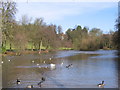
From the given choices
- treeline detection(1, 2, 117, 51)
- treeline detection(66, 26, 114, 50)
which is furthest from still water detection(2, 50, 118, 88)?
treeline detection(66, 26, 114, 50)

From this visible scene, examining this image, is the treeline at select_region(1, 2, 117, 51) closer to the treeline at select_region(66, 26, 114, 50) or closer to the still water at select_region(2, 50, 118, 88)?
the treeline at select_region(66, 26, 114, 50)

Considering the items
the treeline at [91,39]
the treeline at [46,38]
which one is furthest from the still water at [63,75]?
the treeline at [91,39]

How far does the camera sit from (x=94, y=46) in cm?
5825

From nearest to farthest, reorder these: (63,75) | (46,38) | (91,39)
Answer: (63,75)
(46,38)
(91,39)

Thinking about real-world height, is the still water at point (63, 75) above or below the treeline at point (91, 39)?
below

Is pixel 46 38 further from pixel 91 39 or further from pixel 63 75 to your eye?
pixel 63 75

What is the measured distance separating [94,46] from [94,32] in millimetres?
8049

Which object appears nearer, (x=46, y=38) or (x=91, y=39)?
(x=46, y=38)

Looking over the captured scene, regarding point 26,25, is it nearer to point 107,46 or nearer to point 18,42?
point 18,42

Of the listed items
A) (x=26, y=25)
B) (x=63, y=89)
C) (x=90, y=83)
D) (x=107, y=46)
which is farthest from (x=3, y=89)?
(x=107, y=46)

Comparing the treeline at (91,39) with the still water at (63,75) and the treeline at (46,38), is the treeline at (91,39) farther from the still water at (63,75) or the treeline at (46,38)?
the still water at (63,75)

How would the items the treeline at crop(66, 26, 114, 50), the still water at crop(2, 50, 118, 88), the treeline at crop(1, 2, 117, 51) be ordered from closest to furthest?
1. the still water at crop(2, 50, 118, 88)
2. the treeline at crop(1, 2, 117, 51)
3. the treeline at crop(66, 26, 114, 50)

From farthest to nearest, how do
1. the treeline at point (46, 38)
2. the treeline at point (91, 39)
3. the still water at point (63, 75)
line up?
1. the treeline at point (91, 39)
2. the treeline at point (46, 38)
3. the still water at point (63, 75)

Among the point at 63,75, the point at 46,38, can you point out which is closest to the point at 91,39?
the point at 46,38
